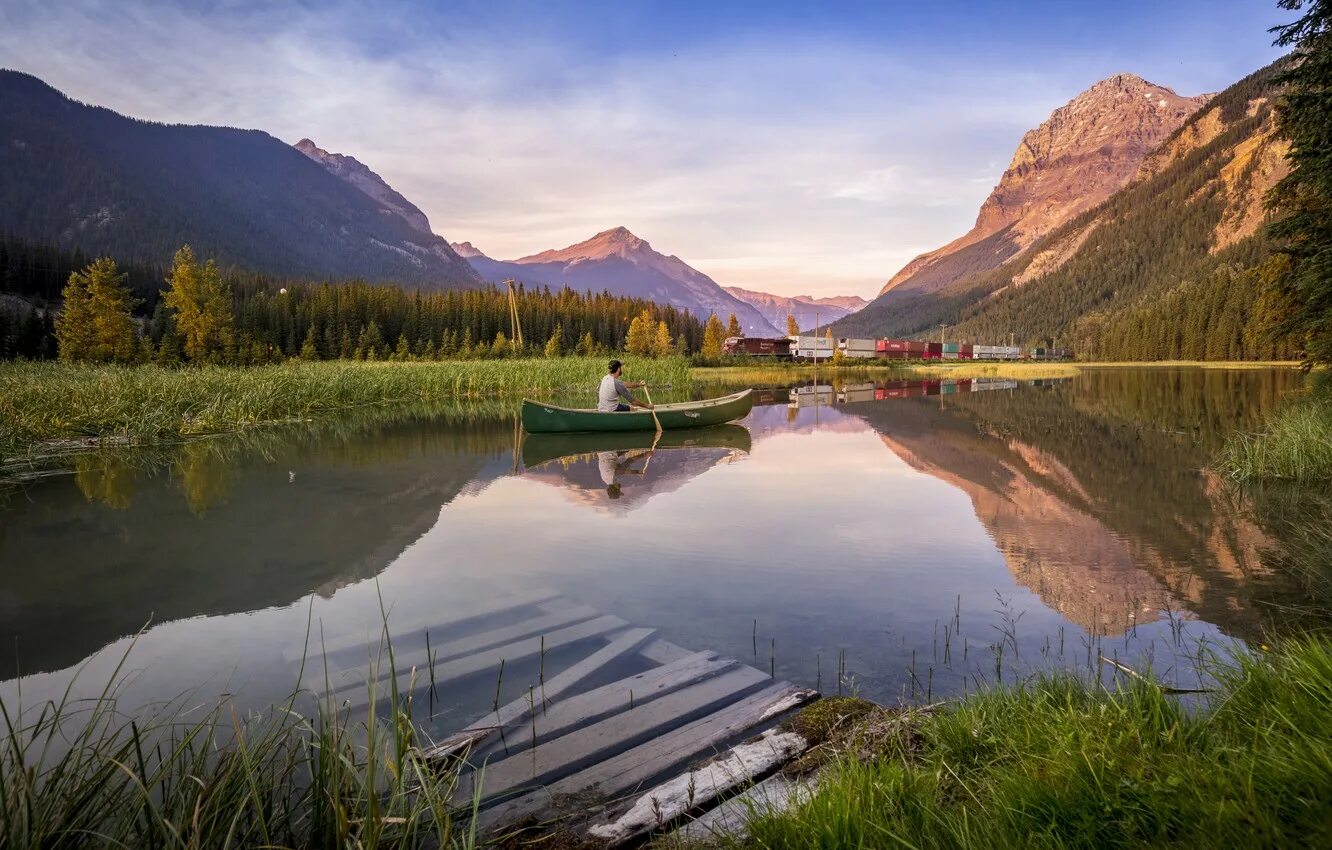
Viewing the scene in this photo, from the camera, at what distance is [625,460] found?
17.4m

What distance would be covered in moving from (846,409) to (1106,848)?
3050 centimetres

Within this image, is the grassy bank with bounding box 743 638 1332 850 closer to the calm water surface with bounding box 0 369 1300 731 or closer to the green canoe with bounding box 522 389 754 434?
the calm water surface with bounding box 0 369 1300 731

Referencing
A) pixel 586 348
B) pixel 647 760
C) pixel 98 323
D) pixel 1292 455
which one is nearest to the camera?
pixel 647 760

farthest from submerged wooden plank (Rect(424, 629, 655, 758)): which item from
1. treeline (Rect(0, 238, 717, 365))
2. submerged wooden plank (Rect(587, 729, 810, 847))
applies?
treeline (Rect(0, 238, 717, 365))

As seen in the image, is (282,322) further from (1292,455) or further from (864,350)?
(864,350)

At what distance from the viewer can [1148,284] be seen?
519 feet

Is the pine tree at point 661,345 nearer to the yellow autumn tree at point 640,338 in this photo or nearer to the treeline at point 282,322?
the treeline at point 282,322

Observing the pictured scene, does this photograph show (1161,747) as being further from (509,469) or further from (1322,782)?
(509,469)

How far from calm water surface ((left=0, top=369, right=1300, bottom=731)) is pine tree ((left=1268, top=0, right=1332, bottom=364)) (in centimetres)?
349

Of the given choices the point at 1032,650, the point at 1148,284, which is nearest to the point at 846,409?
the point at 1032,650

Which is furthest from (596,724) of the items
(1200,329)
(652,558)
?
(1200,329)

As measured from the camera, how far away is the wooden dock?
→ 11.3 feet

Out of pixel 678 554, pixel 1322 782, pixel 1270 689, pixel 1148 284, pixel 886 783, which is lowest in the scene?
pixel 678 554

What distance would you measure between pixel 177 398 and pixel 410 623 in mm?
18818
